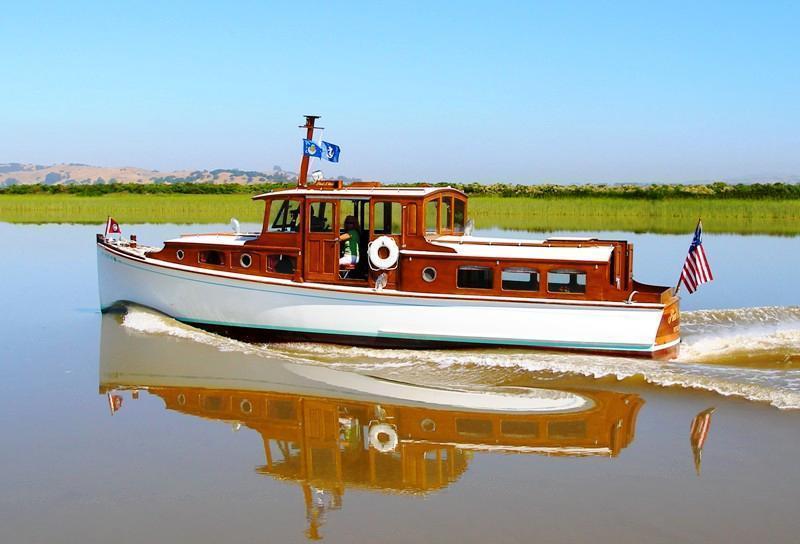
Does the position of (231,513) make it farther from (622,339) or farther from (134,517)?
(622,339)

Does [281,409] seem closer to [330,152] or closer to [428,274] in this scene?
[428,274]

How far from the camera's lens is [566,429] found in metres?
9.26

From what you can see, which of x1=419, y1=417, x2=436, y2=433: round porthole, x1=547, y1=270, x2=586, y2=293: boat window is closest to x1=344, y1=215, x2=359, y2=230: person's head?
x1=547, y1=270, x2=586, y2=293: boat window

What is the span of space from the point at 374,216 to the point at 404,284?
1.24 m

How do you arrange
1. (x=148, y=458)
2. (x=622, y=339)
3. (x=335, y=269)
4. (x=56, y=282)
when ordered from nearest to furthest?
(x=148, y=458)
(x=622, y=339)
(x=335, y=269)
(x=56, y=282)

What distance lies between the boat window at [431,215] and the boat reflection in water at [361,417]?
3331mm

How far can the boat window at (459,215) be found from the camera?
1472 cm

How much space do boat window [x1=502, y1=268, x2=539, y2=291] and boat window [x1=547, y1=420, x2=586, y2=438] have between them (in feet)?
11.8

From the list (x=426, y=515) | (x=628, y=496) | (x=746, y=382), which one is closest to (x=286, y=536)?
(x=426, y=515)

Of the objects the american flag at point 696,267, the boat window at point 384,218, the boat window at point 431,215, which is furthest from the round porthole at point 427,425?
the american flag at point 696,267

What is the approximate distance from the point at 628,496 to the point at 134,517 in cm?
409

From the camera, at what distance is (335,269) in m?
13.5

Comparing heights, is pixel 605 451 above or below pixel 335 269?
below

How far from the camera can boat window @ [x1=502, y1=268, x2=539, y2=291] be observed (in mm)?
12781
